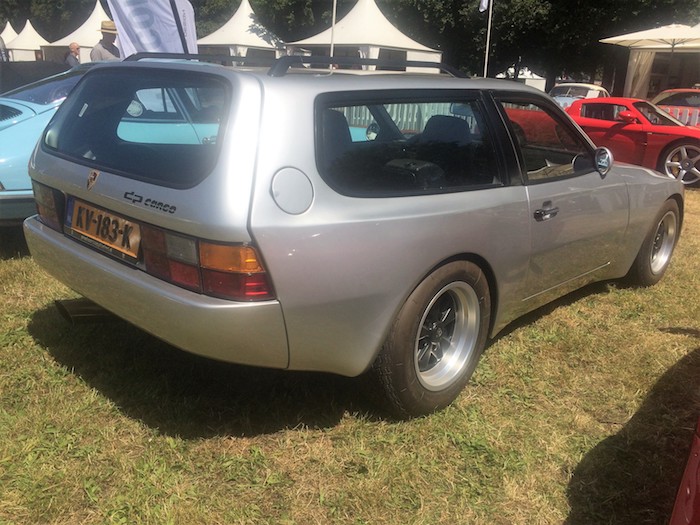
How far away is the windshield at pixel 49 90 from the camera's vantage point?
195 inches

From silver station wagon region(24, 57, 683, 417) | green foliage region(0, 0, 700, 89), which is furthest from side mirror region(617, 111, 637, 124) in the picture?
green foliage region(0, 0, 700, 89)

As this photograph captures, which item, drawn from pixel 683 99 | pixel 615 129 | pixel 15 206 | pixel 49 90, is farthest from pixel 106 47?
pixel 683 99

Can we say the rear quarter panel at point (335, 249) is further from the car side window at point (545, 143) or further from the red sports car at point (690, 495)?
the red sports car at point (690, 495)

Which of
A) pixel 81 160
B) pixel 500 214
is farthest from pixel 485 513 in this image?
pixel 81 160

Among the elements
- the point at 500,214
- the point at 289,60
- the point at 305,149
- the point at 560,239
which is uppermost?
the point at 289,60

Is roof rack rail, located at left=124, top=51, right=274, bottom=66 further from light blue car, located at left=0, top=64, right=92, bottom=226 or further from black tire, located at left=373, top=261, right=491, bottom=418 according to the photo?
light blue car, located at left=0, top=64, right=92, bottom=226

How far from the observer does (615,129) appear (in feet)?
30.2

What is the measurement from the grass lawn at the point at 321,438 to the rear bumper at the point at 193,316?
51 centimetres

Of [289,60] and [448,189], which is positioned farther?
[448,189]

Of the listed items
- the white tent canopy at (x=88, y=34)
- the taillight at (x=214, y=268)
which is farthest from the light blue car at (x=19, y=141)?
the white tent canopy at (x=88, y=34)

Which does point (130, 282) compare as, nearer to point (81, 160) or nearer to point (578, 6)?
point (81, 160)

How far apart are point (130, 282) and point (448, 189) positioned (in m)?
1.33

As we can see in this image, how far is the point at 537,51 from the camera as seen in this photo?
3012 cm

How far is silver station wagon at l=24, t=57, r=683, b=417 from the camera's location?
2084 millimetres
